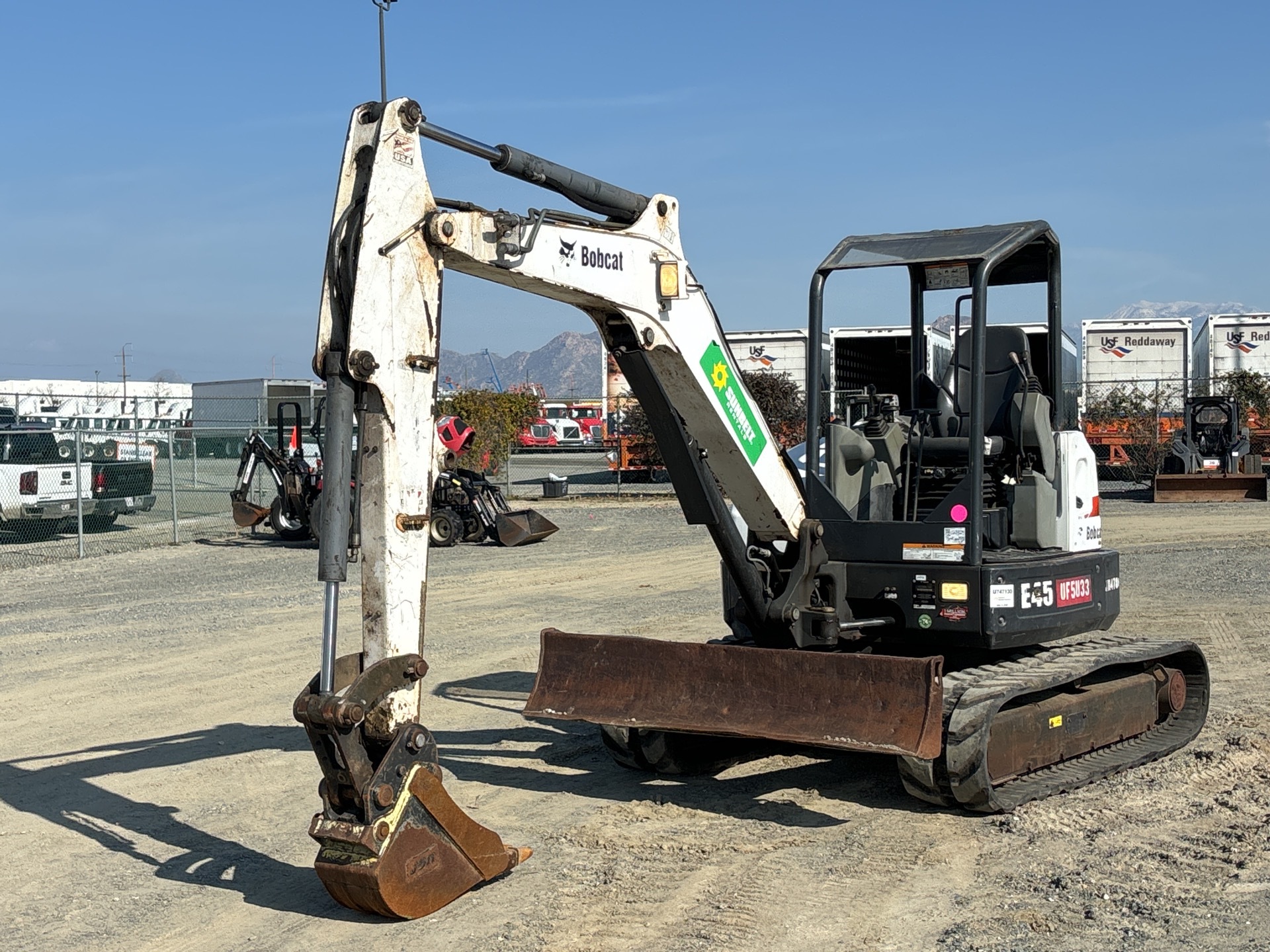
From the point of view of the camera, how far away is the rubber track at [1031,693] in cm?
643

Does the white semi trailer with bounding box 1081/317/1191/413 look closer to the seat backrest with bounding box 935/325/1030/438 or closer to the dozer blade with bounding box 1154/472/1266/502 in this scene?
the dozer blade with bounding box 1154/472/1266/502

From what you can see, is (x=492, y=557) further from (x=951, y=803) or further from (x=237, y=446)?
(x=237, y=446)

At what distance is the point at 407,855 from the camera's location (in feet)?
17.2

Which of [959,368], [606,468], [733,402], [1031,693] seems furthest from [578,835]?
[606,468]

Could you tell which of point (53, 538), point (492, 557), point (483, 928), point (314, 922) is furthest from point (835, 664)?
point (53, 538)

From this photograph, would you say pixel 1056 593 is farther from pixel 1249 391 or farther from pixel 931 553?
pixel 1249 391

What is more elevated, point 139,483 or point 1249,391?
point 1249,391

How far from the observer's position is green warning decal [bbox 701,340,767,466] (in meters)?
6.61

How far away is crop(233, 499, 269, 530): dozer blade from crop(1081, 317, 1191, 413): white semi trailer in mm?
19870

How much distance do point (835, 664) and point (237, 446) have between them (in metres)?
34.6

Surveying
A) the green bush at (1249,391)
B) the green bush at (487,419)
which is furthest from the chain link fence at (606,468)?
the green bush at (1249,391)

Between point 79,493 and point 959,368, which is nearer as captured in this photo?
point 959,368

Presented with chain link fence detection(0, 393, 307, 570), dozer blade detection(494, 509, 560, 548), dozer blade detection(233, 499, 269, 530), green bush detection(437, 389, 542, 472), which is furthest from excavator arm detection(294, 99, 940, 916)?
green bush detection(437, 389, 542, 472)

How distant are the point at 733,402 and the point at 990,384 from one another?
2060 mm
